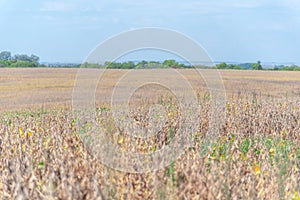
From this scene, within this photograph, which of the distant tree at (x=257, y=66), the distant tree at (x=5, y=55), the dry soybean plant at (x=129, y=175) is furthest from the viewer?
the distant tree at (x=5, y=55)

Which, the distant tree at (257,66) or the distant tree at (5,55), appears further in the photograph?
the distant tree at (5,55)

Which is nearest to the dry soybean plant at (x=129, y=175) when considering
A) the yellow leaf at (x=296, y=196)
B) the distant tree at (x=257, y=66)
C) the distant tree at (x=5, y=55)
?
the yellow leaf at (x=296, y=196)

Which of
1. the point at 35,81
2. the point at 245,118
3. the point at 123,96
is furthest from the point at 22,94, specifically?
the point at 245,118

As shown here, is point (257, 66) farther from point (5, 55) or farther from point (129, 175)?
point (129, 175)

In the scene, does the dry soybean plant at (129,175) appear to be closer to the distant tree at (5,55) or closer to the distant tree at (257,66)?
the distant tree at (257,66)

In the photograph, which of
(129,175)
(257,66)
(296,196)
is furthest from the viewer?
(257,66)

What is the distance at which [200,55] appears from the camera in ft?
20.5

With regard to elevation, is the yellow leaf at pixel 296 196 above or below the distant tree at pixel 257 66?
below

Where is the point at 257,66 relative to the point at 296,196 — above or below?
above

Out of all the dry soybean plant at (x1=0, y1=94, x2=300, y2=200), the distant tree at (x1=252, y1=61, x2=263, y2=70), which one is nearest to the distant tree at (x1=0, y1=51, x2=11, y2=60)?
the distant tree at (x1=252, y1=61, x2=263, y2=70)

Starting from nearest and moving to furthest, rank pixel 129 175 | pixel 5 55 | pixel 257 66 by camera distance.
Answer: pixel 129 175, pixel 257 66, pixel 5 55

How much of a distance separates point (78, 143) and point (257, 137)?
8.25 ft

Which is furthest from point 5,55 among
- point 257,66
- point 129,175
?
point 129,175

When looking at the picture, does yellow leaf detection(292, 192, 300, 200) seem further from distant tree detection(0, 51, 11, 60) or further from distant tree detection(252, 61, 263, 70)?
distant tree detection(0, 51, 11, 60)
